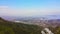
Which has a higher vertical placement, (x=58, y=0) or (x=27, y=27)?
(x=58, y=0)

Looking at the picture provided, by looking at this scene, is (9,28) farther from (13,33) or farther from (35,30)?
(35,30)

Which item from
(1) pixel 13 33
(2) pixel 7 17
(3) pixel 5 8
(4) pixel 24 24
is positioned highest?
(3) pixel 5 8

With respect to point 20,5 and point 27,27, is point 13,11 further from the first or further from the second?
point 27,27

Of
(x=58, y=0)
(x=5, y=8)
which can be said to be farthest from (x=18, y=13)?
(x=58, y=0)

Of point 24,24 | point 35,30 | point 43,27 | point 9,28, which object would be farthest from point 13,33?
point 43,27
